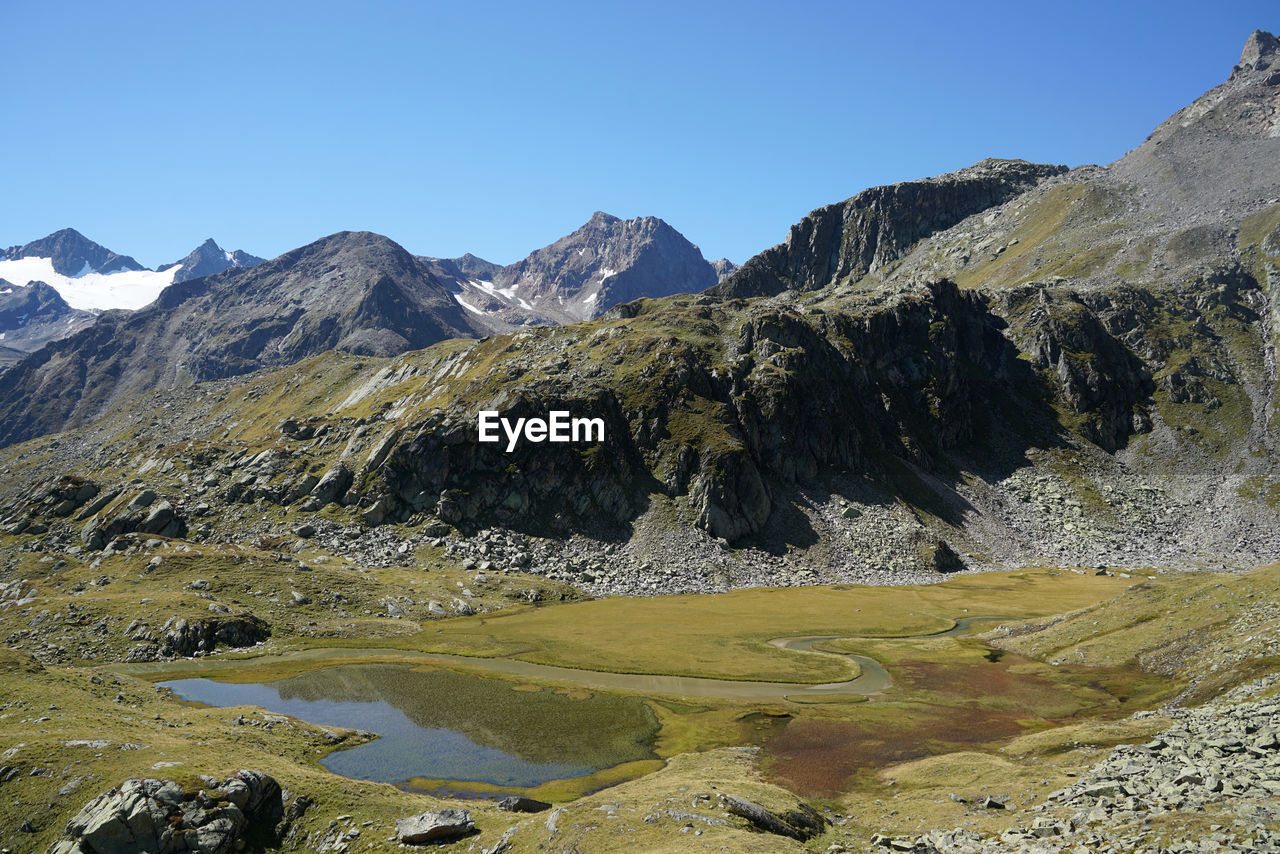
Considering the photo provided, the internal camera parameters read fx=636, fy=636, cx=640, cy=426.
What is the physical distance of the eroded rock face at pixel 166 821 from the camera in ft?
98.5

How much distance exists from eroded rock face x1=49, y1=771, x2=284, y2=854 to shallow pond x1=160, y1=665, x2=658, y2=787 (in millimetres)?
13311

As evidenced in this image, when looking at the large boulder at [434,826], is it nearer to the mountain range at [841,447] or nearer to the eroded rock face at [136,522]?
the mountain range at [841,447]

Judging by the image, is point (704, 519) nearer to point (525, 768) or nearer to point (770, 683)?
point (770, 683)

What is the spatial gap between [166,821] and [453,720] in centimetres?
3098

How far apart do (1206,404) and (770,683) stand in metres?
179

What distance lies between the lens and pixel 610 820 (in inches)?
1323

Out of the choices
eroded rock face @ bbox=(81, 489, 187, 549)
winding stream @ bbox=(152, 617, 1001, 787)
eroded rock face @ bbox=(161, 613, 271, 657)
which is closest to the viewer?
winding stream @ bbox=(152, 617, 1001, 787)

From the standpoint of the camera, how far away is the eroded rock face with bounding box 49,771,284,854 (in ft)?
98.5

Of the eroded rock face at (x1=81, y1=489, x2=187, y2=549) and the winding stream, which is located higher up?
the eroded rock face at (x1=81, y1=489, x2=187, y2=549)

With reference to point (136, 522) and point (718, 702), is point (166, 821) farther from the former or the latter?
point (136, 522)

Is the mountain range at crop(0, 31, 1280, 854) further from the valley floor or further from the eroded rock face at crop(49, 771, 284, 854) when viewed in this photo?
the valley floor

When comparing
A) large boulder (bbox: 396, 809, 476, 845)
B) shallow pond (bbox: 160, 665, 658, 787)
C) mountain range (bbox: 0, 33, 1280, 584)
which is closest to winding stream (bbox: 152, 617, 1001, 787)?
shallow pond (bbox: 160, 665, 658, 787)

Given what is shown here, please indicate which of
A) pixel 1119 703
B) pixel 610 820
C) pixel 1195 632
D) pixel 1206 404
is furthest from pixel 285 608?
pixel 1206 404

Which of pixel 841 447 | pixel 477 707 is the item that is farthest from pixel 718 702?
pixel 841 447
